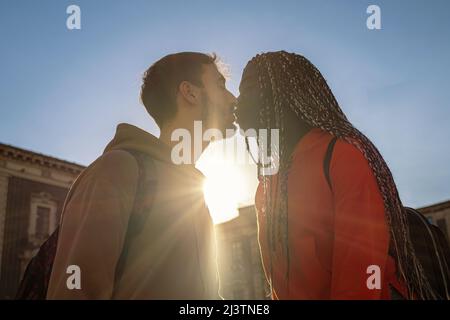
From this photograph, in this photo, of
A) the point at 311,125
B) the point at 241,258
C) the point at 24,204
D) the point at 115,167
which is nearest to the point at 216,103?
the point at 311,125

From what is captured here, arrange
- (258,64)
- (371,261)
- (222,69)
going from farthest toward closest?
(222,69) → (258,64) → (371,261)

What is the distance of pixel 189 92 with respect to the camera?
3602 millimetres

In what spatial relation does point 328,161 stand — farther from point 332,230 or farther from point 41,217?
point 41,217

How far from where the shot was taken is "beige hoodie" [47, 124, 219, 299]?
2.40m

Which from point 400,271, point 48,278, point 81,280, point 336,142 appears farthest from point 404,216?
point 48,278

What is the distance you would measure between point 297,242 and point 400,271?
24.2 inches

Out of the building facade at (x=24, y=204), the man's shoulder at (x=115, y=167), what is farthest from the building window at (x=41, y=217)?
the man's shoulder at (x=115, y=167)

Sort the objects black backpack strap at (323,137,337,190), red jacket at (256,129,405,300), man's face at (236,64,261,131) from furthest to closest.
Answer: man's face at (236,64,261,131), black backpack strap at (323,137,337,190), red jacket at (256,129,405,300)

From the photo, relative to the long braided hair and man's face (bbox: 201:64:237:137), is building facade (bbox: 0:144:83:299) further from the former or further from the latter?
the long braided hair

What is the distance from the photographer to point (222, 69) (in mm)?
3916

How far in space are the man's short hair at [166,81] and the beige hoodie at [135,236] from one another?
450 millimetres

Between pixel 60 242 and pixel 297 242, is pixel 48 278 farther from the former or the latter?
pixel 297 242

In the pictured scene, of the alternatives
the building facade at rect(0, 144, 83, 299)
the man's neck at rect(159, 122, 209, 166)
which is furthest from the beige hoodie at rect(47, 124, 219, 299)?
the building facade at rect(0, 144, 83, 299)

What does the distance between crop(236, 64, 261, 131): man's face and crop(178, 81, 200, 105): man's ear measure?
39 centimetres
